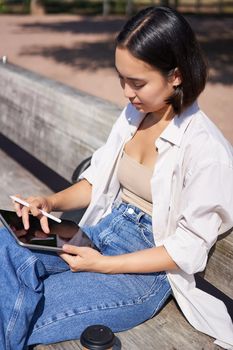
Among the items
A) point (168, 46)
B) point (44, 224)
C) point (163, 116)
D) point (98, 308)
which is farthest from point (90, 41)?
point (98, 308)

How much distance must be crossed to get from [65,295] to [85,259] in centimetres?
14

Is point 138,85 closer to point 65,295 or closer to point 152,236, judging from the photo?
point 152,236

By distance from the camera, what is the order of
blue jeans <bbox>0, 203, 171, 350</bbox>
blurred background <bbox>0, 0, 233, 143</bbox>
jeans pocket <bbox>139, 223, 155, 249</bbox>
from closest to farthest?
1. blue jeans <bbox>0, 203, 171, 350</bbox>
2. jeans pocket <bbox>139, 223, 155, 249</bbox>
3. blurred background <bbox>0, 0, 233, 143</bbox>

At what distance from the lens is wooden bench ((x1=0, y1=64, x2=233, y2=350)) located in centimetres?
232

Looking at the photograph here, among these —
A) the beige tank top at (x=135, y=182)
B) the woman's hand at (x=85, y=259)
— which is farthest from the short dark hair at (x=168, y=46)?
the woman's hand at (x=85, y=259)

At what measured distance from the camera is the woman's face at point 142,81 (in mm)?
2328

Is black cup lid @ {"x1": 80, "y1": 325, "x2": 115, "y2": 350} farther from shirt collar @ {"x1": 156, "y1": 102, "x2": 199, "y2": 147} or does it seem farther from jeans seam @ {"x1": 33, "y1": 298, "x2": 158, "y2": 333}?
shirt collar @ {"x1": 156, "y1": 102, "x2": 199, "y2": 147}

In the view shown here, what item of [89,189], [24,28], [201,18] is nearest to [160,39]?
[89,189]

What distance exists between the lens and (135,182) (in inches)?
102

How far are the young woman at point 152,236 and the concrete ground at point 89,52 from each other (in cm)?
586

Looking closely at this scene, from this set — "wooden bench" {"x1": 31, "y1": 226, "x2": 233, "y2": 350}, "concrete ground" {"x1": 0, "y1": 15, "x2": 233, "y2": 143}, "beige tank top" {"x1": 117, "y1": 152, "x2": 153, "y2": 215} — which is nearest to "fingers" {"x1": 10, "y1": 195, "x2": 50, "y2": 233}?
"beige tank top" {"x1": 117, "y1": 152, "x2": 153, "y2": 215}

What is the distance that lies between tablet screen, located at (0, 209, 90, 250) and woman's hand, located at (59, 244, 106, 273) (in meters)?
0.08

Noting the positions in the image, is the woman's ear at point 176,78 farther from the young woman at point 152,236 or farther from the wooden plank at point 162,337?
the wooden plank at point 162,337

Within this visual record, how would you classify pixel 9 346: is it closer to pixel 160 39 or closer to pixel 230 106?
pixel 160 39
